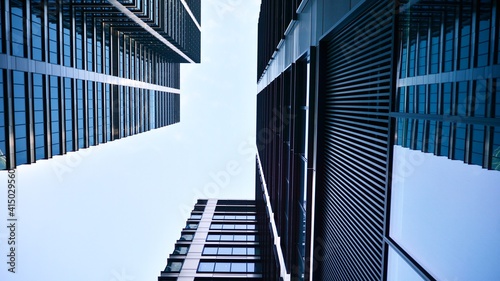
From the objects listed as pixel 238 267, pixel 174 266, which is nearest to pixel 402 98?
pixel 174 266

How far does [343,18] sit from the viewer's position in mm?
11609

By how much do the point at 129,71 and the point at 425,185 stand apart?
213 ft

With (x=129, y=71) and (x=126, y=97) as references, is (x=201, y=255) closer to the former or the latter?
(x=126, y=97)

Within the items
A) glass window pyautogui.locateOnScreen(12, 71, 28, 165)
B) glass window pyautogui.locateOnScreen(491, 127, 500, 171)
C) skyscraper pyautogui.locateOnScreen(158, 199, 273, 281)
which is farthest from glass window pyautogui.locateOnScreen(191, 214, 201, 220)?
glass window pyautogui.locateOnScreen(491, 127, 500, 171)

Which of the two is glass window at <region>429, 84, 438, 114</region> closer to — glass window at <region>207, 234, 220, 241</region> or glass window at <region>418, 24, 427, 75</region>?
glass window at <region>418, 24, 427, 75</region>

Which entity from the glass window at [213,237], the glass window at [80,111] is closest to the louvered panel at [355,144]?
the glass window at [80,111]

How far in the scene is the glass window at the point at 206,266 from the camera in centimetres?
4350

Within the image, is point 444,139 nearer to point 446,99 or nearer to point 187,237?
point 446,99

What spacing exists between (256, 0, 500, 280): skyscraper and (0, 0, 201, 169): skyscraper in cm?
2653

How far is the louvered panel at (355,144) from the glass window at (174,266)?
104 feet

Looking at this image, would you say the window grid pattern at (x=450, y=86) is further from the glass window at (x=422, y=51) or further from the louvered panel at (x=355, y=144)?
the louvered panel at (x=355, y=144)

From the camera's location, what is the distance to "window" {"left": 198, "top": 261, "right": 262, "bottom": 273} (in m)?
44.1

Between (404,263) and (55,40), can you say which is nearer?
(404,263)

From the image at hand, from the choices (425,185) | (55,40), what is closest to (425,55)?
(425,185)
